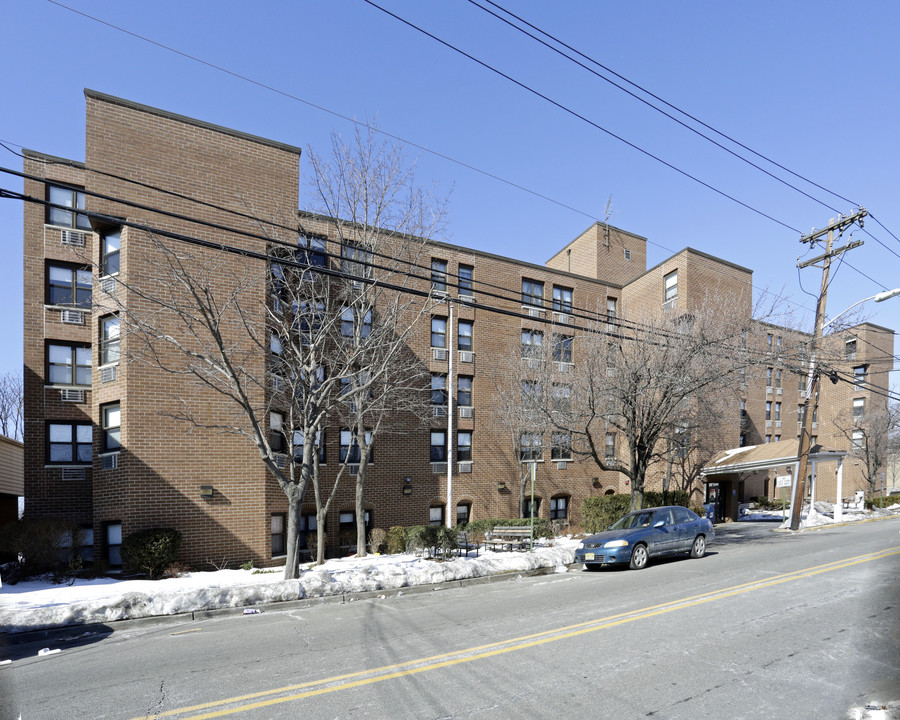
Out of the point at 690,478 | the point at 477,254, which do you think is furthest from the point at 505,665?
the point at 690,478

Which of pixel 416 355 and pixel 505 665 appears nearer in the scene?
pixel 505 665

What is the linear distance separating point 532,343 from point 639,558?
1286 centimetres

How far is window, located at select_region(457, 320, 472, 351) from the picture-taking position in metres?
25.5

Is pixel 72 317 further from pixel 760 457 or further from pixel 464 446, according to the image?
pixel 760 457

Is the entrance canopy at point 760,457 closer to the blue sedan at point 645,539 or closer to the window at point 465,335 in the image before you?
the blue sedan at point 645,539

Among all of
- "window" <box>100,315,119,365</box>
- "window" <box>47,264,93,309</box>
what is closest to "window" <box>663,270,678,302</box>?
"window" <box>100,315,119,365</box>

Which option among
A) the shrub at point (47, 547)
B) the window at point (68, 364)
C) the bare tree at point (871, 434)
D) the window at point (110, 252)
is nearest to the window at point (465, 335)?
the window at point (110, 252)

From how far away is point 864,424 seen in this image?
138 ft

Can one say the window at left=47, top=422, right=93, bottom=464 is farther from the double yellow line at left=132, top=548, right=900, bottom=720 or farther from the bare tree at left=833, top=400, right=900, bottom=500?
the bare tree at left=833, top=400, right=900, bottom=500

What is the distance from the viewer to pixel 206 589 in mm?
10562

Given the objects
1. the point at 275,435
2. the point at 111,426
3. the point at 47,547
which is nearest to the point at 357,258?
the point at 275,435

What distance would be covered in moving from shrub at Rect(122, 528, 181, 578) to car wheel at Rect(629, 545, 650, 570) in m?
11.5

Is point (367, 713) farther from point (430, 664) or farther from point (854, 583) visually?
point (854, 583)

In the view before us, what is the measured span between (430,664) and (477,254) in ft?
69.8
